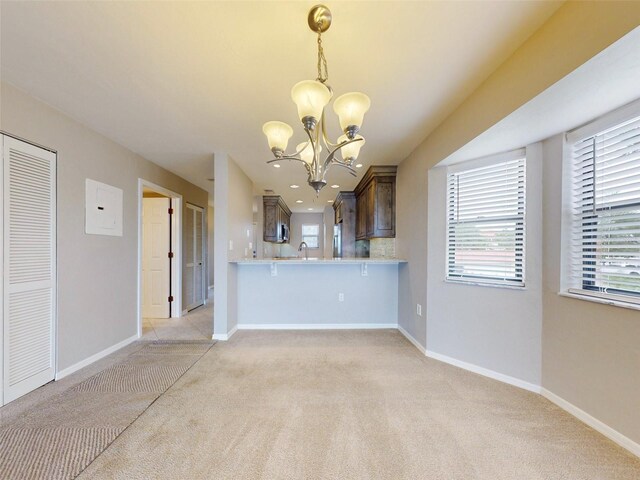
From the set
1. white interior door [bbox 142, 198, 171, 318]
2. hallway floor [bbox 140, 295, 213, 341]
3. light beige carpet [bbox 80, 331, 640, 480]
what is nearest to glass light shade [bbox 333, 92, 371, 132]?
light beige carpet [bbox 80, 331, 640, 480]

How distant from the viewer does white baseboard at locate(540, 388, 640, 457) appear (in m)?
1.56

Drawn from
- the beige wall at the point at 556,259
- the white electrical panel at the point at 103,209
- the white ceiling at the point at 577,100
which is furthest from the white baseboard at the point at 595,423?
the white electrical panel at the point at 103,209

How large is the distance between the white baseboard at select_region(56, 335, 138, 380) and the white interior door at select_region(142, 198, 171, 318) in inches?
43.8

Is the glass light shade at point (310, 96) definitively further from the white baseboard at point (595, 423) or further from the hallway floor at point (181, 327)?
the hallway floor at point (181, 327)

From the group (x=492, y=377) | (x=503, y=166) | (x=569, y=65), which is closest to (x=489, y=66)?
(x=569, y=65)

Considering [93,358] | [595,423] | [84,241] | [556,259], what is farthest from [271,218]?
[595,423]

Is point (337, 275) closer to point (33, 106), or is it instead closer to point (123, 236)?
point (123, 236)

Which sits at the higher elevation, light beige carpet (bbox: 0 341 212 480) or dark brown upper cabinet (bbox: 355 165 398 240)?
dark brown upper cabinet (bbox: 355 165 398 240)

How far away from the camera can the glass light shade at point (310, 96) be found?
1.33m

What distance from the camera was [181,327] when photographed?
3.98 m

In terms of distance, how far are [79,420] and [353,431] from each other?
1.88 meters

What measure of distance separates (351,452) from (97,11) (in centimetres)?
274

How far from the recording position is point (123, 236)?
325 cm

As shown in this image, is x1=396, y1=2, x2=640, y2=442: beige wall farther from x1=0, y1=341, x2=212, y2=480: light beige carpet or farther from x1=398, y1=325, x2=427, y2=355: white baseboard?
x1=0, y1=341, x2=212, y2=480: light beige carpet
